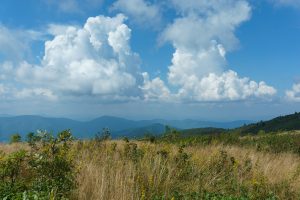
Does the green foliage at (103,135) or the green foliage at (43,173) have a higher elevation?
the green foliage at (103,135)

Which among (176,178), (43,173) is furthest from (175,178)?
(43,173)

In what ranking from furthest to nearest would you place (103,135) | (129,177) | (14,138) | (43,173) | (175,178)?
(14,138)
(103,135)
(175,178)
(129,177)
(43,173)

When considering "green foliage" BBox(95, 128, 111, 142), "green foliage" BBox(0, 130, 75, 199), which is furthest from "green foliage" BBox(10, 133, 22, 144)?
"green foliage" BBox(0, 130, 75, 199)

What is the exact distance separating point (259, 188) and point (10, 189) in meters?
4.89

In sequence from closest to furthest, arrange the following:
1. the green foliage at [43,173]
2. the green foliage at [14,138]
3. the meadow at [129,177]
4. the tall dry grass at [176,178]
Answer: the green foliage at [43,173] < the meadow at [129,177] < the tall dry grass at [176,178] < the green foliage at [14,138]

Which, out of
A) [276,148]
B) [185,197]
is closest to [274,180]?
[185,197]

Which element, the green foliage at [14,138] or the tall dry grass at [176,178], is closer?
the tall dry grass at [176,178]

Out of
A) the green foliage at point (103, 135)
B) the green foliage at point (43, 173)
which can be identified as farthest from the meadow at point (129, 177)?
the green foliage at point (103, 135)

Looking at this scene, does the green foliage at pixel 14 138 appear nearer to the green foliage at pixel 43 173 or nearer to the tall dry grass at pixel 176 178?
the tall dry grass at pixel 176 178

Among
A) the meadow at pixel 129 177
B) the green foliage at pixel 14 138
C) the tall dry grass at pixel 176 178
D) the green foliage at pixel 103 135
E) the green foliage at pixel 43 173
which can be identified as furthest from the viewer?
the green foliage at pixel 14 138

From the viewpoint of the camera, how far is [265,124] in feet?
464

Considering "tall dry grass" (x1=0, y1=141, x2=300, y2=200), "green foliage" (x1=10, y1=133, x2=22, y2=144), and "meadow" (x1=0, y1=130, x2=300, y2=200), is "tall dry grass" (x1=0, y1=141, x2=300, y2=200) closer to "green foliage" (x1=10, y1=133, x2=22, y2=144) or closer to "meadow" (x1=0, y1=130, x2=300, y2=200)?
"meadow" (x1=0, y1=130, x2=300, y2=200)

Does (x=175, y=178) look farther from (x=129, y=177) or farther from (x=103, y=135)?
(x=103, y=135)

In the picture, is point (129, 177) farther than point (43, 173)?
Yes
